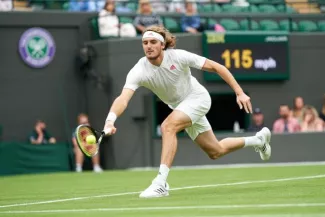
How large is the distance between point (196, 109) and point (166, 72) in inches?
23.7

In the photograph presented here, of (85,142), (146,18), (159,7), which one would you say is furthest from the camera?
(159,7)

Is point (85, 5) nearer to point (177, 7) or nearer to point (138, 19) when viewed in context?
point (138, 19)

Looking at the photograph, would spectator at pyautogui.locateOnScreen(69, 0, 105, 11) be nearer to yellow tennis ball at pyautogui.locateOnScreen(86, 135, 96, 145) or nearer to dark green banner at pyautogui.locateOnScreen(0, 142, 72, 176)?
dark green banner at pyautogui.locateOnScreen(0, 142, 72, 176)

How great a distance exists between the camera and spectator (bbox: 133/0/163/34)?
21.6 meters

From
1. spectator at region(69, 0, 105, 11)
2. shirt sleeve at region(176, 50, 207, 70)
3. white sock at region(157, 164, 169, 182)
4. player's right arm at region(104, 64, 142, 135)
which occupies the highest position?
spectator at region(69, 0, 105, 11)

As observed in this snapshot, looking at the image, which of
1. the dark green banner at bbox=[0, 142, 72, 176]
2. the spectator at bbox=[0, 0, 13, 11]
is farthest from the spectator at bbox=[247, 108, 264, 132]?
the spectator at bbox=[0, 0, 13, 11]

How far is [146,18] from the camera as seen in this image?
2172 centimetres

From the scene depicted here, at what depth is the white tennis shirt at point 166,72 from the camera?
11070 millimetres

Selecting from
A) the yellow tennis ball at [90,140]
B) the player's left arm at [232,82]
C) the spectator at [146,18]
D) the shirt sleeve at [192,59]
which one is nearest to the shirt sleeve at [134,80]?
the shirt sleeve at [192,59]

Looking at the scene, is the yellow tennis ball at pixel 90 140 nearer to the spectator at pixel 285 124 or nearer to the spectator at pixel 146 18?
the spectator at pixel 146 18

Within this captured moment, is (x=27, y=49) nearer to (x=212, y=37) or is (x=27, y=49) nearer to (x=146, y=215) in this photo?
(x=212, y=37)

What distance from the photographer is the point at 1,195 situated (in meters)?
12.9

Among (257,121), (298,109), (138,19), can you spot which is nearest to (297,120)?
(298,109)

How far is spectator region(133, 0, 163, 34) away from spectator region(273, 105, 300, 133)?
3.63 meters
